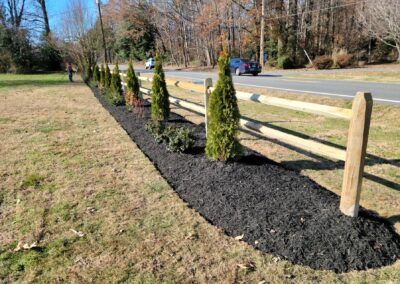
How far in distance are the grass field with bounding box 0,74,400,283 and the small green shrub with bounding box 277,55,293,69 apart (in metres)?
26.4

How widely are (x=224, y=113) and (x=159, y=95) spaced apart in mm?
3076

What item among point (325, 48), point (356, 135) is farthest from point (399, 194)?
point (325, 48)

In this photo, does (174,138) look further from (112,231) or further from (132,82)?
(132,82)

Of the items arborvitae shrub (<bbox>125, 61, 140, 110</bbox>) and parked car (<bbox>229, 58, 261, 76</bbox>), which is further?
parked car (<bbox>229, 58, 261, 76</bbox>)

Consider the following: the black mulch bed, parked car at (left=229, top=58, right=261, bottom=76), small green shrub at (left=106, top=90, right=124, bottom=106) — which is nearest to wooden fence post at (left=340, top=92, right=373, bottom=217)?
the black mulch bed

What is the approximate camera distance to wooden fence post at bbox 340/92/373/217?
277 centimetres

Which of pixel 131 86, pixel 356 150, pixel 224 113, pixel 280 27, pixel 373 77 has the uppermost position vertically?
pixel 280 27

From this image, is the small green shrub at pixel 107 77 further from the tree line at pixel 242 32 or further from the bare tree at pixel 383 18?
the bare tree at pixel 383 18

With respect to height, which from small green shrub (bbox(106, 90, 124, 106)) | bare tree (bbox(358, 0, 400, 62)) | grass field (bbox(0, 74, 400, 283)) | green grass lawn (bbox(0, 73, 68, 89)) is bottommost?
grass field (bbox(0, 74, 400, 283))

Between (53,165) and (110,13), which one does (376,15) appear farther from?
(110,13)

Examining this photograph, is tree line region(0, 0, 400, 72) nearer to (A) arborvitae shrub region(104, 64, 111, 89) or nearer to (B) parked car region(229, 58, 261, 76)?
(B) parked car region(229, 58, 261, 76)

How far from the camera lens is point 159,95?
6.97 m

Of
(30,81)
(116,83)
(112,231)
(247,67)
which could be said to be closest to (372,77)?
(247,67)

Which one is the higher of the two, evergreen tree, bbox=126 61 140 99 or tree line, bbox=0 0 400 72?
tree line, bbox=0 0 400 72
